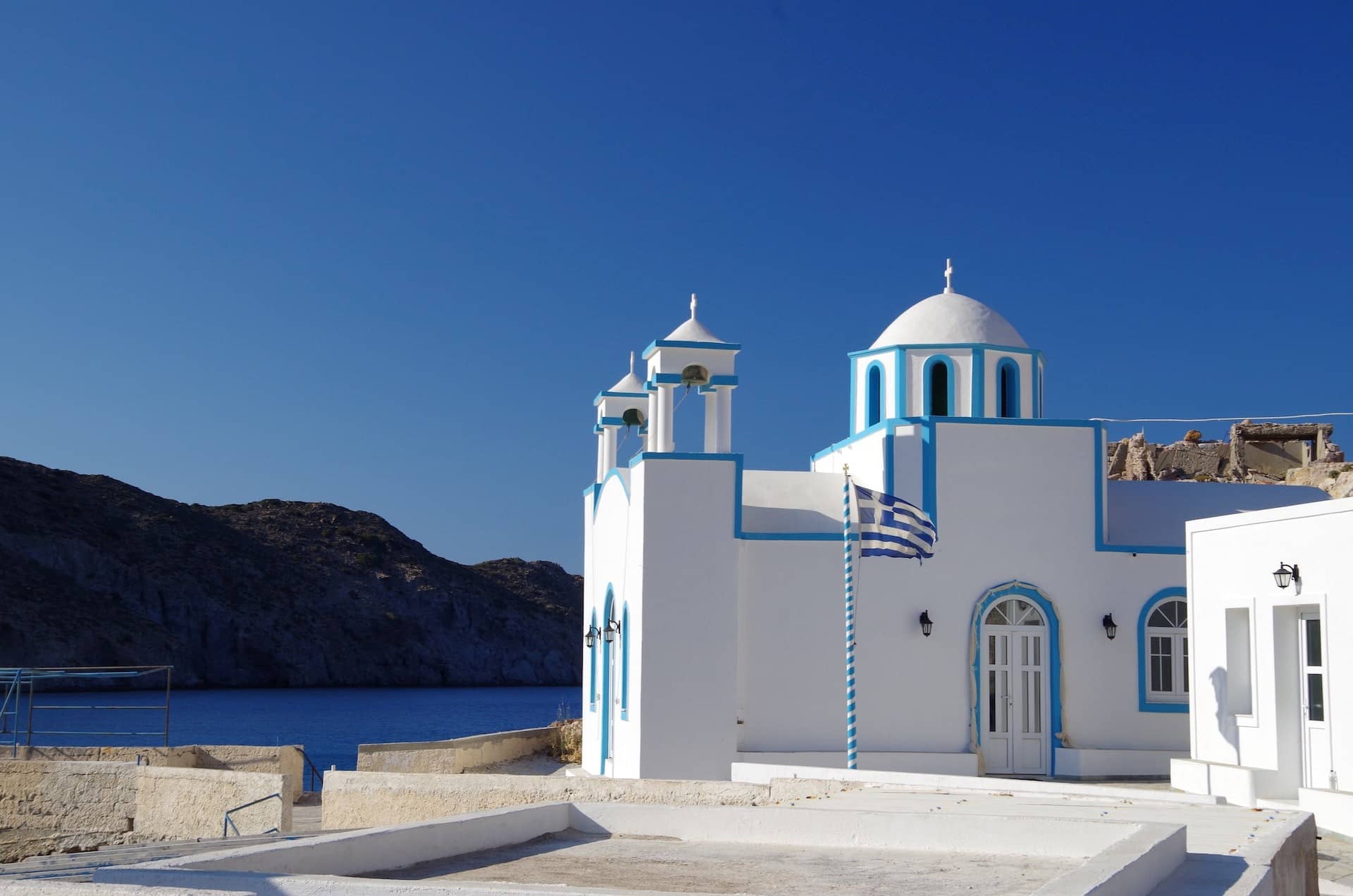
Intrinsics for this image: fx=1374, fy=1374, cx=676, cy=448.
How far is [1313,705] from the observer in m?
14.0

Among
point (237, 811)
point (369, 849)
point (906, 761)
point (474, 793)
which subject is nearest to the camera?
point (369, 849)

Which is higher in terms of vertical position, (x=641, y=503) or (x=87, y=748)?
(x=641, y=503)

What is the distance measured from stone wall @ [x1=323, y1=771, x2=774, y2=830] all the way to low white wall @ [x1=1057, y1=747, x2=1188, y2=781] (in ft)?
25.0

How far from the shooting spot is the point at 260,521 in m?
109

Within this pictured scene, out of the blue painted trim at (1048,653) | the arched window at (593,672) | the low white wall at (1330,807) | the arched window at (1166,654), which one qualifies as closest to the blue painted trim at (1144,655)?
the arched window at (1166,654)

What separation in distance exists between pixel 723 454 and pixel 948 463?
3188mm

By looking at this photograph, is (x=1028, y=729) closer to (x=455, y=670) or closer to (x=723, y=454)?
(x=723, y=454)

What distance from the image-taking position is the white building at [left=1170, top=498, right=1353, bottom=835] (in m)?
13.3

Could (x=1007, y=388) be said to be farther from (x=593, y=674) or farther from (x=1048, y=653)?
(x=593, y=674)

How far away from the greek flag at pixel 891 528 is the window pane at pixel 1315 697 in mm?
4407

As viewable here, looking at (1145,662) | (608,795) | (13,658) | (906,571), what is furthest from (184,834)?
(13,658)

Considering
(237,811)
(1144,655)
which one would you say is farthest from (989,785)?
(237,811)

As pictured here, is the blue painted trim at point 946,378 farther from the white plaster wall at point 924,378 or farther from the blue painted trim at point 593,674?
the blue painted trim at point 593,674

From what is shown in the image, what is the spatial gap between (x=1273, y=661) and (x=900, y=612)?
5156 millimetres
